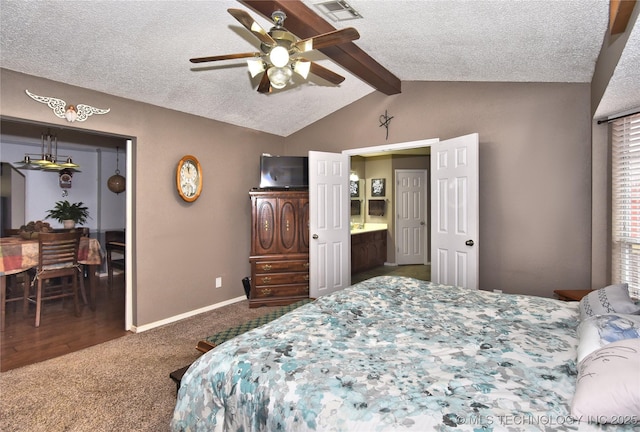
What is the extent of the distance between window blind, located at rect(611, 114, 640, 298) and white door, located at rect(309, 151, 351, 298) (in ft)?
9.38

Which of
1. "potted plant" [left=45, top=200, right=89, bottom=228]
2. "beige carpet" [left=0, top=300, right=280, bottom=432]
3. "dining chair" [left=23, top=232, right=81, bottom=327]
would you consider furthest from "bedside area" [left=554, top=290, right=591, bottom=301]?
"potted plant" [left=45, top=200, right=89, bottom=228]

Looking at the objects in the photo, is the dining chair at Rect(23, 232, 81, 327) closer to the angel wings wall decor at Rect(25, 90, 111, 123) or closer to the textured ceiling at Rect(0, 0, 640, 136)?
the angel wings wall decor at Rect(25, 90, 111, 123)

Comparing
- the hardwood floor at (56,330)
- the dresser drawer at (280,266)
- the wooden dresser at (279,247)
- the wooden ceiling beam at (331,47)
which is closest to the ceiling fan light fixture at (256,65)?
the wooden ceiling beam at (331,47)

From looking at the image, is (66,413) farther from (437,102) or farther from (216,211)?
(437,102)

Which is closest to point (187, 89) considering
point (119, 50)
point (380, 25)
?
point (119, 50)

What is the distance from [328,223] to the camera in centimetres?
455

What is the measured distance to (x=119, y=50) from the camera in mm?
2717

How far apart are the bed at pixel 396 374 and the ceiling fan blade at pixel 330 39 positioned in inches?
62.0

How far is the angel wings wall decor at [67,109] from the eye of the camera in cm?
289

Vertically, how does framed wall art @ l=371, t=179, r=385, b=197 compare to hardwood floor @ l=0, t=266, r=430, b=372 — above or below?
above

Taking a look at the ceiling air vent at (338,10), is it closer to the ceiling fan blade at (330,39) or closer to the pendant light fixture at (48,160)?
the ceiling fan blade at (330,39)

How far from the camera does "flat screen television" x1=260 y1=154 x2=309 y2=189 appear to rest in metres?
4.70

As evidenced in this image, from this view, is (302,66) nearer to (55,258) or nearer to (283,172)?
(283,172)

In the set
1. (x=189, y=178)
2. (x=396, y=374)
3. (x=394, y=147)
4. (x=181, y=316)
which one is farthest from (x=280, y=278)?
(x=396, y=374)
